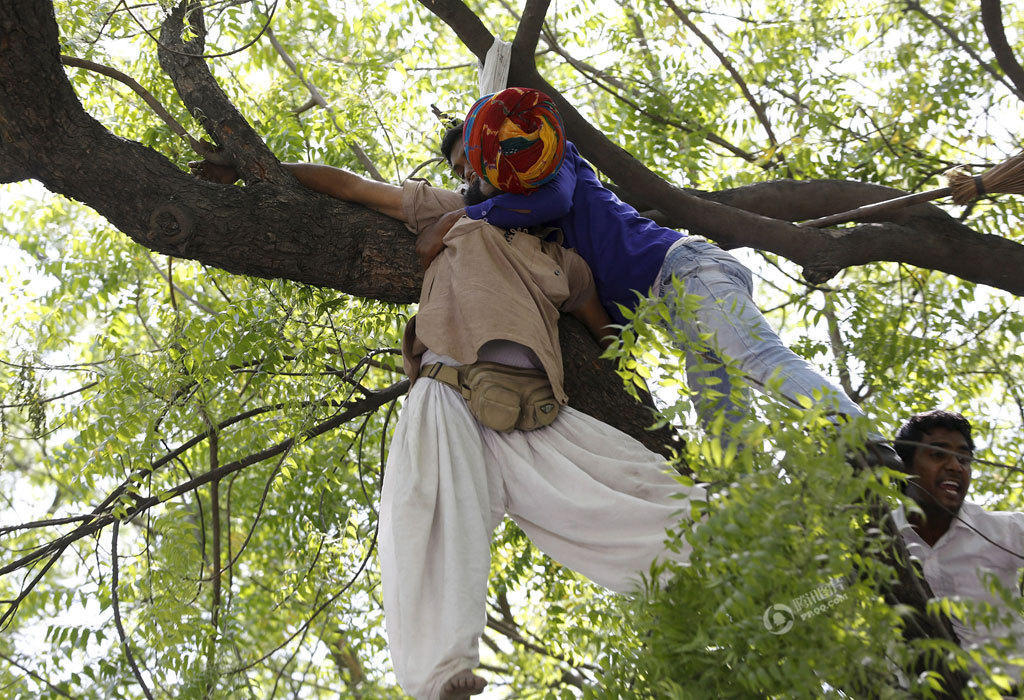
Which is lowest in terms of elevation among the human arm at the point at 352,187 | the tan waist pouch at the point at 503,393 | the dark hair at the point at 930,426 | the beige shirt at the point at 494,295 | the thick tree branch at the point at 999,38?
the dark hair at the point at 930,426

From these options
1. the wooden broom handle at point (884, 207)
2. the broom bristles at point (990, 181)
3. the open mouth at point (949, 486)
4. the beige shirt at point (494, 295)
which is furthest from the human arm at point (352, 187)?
the broom bristles at point (990, 181)

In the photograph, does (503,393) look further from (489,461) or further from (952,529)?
(952,529)

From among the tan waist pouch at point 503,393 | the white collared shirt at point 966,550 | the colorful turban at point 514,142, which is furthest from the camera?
the white collared shirt at point 966,550

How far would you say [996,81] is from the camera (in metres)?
5.40

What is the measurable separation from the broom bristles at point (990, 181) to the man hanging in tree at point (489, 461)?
173 cm

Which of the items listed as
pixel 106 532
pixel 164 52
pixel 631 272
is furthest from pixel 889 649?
pixel 106 532

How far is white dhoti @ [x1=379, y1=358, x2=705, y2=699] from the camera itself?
2500 mm

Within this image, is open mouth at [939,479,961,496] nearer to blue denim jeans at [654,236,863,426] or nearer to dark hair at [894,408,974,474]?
dark hair at [894,408,974,474]

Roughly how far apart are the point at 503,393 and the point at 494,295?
0.95 ft

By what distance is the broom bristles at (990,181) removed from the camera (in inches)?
142

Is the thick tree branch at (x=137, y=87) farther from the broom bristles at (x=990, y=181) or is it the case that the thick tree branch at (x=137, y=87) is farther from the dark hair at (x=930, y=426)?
the broom bristles at (x=990, y=181)

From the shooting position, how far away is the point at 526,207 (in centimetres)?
300

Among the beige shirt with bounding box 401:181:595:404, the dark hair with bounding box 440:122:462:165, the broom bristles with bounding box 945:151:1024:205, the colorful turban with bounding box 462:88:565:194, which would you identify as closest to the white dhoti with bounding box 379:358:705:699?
the beige shirt with bounding box 401:181:595:404

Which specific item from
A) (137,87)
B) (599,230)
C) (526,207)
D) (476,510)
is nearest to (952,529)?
(599,230)
